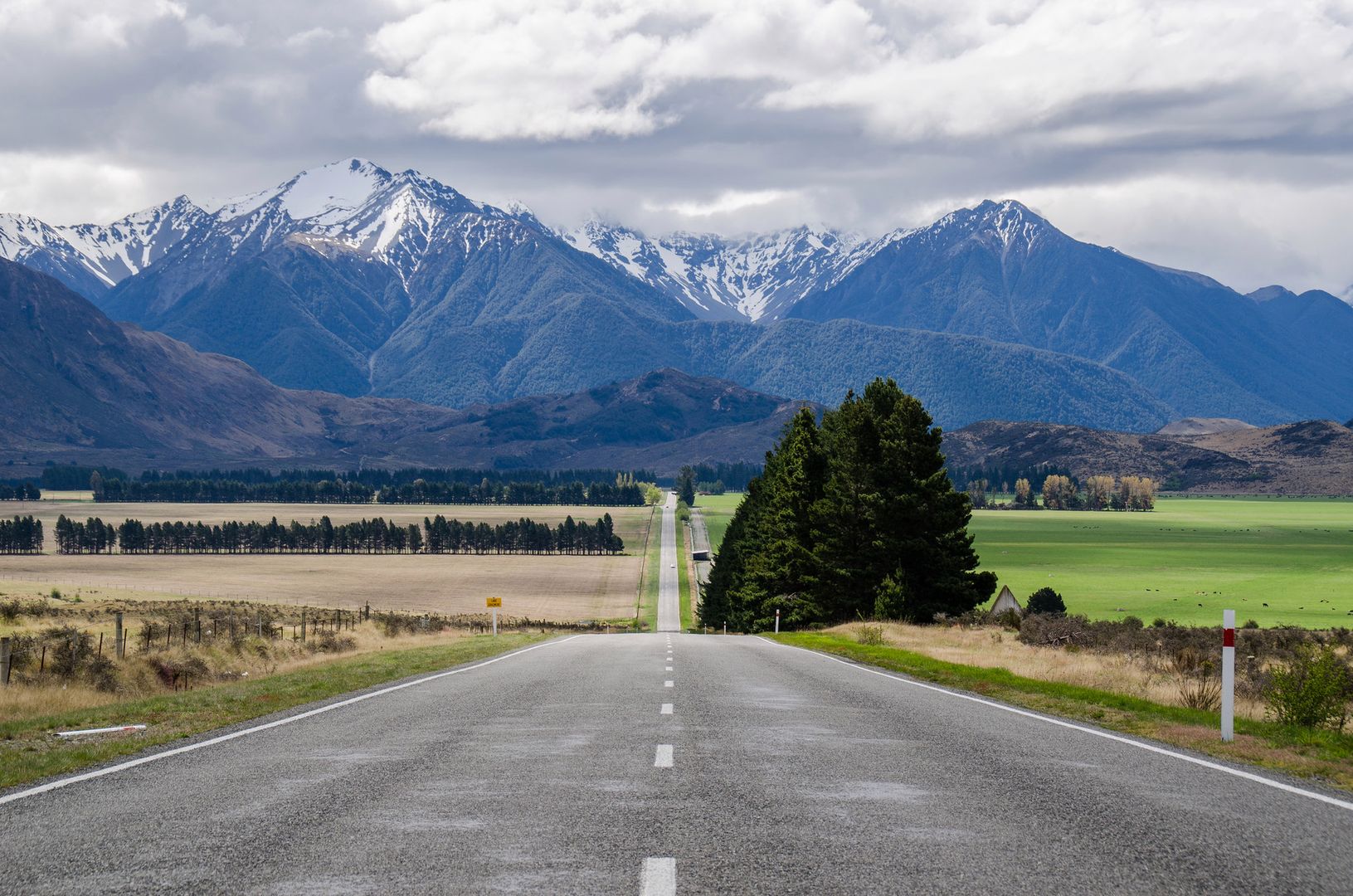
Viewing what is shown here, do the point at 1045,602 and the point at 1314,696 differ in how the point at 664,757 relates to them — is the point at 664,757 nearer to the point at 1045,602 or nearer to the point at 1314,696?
the point at 1314,696

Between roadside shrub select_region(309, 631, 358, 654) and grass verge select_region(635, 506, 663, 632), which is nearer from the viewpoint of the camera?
roadside shrub select_region(309, 631, 358, 654)

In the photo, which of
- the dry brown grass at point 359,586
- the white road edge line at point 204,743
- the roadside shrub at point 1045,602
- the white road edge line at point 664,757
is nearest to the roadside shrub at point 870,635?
the white road edge line at point 204,743

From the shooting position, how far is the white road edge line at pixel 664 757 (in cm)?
1377

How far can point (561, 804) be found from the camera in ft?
37.6

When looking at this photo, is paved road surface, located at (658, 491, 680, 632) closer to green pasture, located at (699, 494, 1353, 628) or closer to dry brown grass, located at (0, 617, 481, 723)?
green pasture, located at (699, 494, 1353, 628)

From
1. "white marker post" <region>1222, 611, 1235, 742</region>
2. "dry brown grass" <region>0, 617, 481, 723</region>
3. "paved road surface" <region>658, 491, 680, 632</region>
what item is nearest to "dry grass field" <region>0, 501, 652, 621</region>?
"paved road surface" <region>658, 491, 680, 632</region>

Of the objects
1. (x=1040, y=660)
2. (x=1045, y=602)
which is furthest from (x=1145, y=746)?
(x=1045, y=602)

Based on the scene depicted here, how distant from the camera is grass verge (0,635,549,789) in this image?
1466 cm

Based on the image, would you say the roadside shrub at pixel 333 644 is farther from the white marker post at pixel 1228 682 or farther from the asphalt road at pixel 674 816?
the white marker post at pixel 1228 682

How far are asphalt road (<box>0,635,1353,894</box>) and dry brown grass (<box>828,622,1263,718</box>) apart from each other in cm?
718

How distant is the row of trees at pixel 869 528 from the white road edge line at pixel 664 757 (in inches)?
1598

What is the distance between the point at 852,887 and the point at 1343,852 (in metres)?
4.15

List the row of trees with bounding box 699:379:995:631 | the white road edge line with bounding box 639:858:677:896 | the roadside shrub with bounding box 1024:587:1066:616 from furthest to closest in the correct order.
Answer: the roadside shrub with bounding box 1024:587:1066:616 → the row of trees with bounding box 699:379:995:631 → the white road edge line with bounding box 639:858:677:896

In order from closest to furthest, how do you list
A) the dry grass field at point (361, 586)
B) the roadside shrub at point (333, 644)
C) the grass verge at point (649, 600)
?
1. the roadside shrub at point (333, 644)
2. the grass verge at point (649, 600)
3. the dry grass field at point (361, 586)
